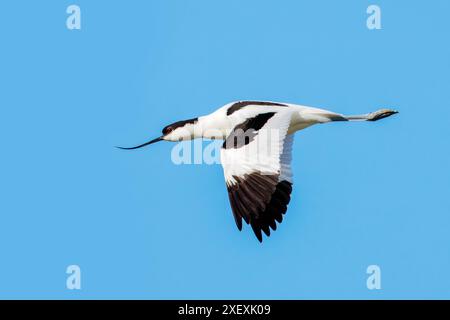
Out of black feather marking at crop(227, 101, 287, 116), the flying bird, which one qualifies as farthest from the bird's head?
black feather marking at crop(227, 101, 287, 116)

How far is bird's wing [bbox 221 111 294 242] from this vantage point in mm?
13305

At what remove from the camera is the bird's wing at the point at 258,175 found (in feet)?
43.7

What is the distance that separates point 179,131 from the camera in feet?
51.9

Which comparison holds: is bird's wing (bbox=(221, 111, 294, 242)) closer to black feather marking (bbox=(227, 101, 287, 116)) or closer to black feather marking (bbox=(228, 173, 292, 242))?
black feather marking (bbox=(228, 173, 292, 242))

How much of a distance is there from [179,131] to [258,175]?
8.54ft

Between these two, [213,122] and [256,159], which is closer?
[256,159]

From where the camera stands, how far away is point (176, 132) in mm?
15852

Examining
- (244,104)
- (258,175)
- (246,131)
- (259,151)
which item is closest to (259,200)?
(258,175)

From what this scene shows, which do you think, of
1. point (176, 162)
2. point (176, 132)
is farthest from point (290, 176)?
point (176, 132)

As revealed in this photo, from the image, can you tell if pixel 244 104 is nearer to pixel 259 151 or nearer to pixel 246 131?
pixel 246 131

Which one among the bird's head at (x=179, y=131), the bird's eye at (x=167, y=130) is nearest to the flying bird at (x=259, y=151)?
the bird's head at (x=179, y=131)
